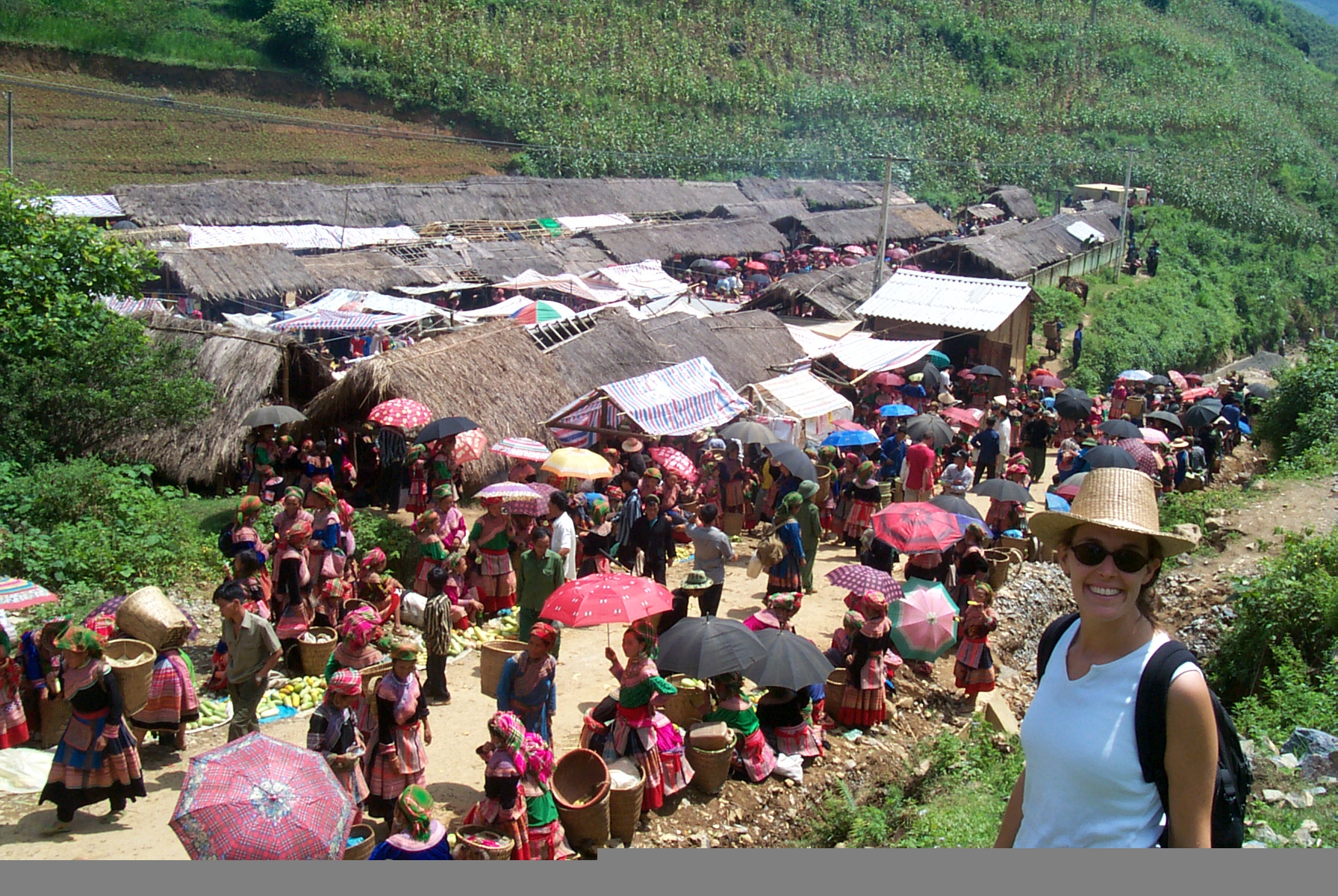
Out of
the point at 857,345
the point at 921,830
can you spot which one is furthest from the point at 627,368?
the point at 921,830

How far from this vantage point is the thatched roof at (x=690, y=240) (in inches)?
1183

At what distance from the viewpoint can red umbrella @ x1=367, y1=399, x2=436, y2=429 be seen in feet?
39.7

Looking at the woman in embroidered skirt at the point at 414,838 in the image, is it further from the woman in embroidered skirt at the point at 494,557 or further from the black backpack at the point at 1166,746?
the woman in embroidered skirt at the point at 494,557

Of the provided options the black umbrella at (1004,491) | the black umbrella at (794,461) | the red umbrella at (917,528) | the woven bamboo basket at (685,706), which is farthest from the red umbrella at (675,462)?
the woven bamboo basket at (685,706)

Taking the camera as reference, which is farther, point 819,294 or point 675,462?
point 819,294

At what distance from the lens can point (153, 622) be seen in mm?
6898

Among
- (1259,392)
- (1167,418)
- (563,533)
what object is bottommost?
(1259,392)

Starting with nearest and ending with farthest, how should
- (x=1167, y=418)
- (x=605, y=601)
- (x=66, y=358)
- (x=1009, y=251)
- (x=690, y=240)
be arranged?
(x=605, y=601), (x=66, y=358), (x=1167, y=418), (x=1009, y=251), (x=690, y=240)

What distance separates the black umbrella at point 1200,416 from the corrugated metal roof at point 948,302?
5.24 m

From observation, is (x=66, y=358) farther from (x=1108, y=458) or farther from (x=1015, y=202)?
(x=1015, y=202)

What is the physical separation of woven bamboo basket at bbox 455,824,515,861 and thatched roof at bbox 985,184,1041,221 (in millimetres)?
44343

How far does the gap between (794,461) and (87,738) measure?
24.4ft

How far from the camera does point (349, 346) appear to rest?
66.5ft

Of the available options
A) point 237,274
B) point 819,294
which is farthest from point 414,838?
point 819,294
